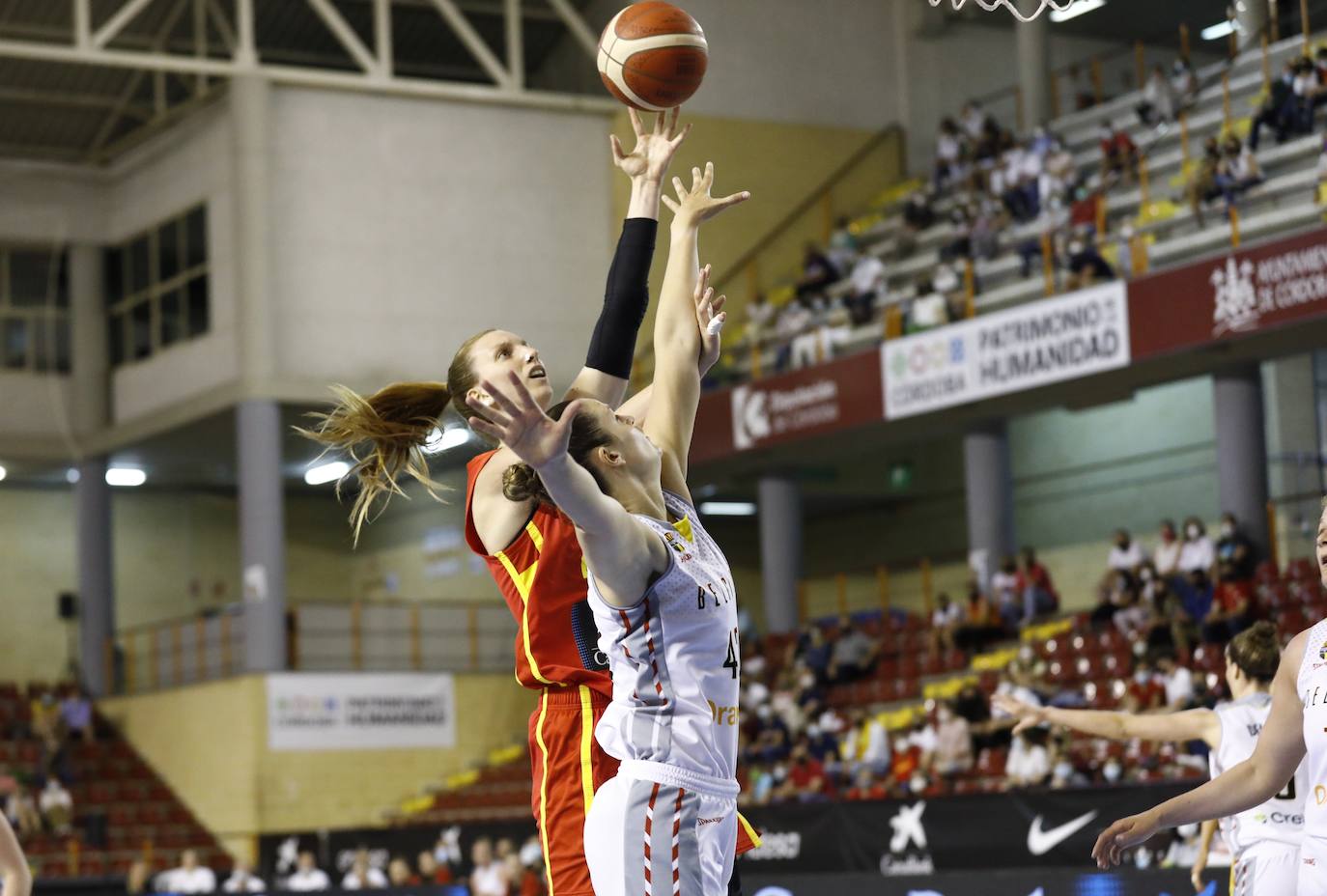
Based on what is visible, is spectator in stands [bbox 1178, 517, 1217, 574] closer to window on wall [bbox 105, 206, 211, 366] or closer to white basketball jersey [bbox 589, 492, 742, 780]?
window on wall [bbox 105, 206, 211, 366]

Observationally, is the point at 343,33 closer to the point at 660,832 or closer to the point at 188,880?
the point at 188,880

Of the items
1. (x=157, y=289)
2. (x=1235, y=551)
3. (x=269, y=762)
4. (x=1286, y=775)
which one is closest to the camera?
(x=1286, y=775)

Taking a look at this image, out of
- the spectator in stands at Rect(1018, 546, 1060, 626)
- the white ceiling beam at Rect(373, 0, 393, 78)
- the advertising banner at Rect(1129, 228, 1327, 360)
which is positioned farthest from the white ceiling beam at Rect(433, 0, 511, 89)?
the advertising banner at Rect(1129, 228, 1327, 360)

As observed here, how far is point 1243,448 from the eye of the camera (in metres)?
21.4

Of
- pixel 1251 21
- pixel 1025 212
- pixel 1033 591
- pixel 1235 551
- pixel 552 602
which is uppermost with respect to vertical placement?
pixel 1251 21

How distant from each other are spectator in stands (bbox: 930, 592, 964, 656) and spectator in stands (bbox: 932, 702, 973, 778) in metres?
3.68

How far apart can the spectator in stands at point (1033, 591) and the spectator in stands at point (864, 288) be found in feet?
13.9

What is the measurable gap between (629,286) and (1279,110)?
17.8 metres

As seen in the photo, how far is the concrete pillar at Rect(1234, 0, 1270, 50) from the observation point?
24.3m

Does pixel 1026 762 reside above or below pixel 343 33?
below

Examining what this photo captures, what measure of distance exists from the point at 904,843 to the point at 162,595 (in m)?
22.6

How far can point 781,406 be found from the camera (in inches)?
1011

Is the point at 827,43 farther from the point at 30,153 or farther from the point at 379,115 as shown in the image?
the point at 30,153

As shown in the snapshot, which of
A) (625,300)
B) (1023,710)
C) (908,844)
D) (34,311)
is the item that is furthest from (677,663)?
(34,311)
